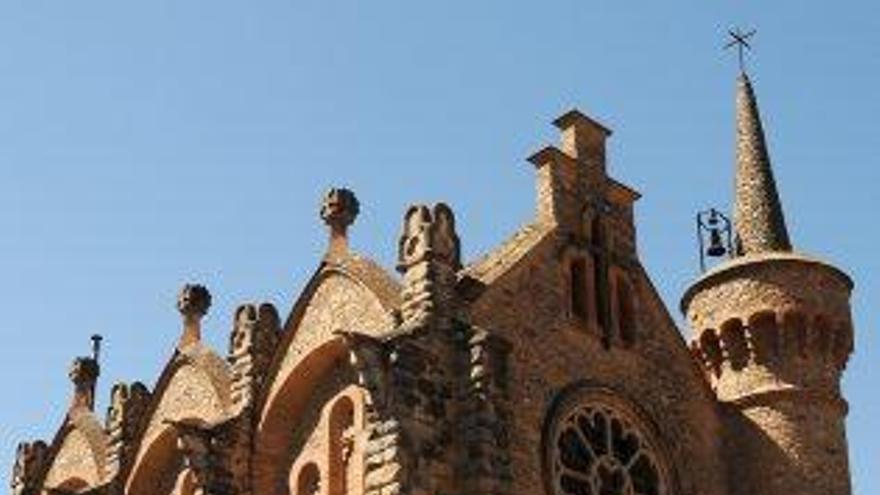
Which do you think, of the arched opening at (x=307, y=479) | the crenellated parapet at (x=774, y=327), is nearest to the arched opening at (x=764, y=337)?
the crenellated parapet at (x=774, y=327)

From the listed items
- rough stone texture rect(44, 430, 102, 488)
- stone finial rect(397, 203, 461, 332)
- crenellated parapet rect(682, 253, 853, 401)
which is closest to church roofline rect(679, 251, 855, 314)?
crenellated parapet rect(682, 253, 853, 401)

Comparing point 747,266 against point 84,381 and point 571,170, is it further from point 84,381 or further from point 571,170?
point 84,381

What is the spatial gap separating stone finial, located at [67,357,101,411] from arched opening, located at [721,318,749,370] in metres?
15.7

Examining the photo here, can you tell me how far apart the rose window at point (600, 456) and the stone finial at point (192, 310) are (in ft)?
30.4

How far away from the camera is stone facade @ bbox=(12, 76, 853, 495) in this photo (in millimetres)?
21531

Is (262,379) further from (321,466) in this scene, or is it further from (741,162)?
(741,162)

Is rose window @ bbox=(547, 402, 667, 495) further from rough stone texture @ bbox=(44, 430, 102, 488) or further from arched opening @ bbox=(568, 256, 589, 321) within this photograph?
rough stone texture @ bbox=(44, 430, 102, 488)

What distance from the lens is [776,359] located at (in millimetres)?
26672

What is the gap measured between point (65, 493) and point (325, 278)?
7.80m

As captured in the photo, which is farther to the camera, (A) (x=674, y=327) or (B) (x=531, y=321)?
(A) (x=674, y=327)

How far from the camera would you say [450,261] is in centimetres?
2258

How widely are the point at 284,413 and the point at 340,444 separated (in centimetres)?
164

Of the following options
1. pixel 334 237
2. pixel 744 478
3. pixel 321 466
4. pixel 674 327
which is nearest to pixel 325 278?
pixel 334 237

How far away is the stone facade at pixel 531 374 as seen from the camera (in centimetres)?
2153
